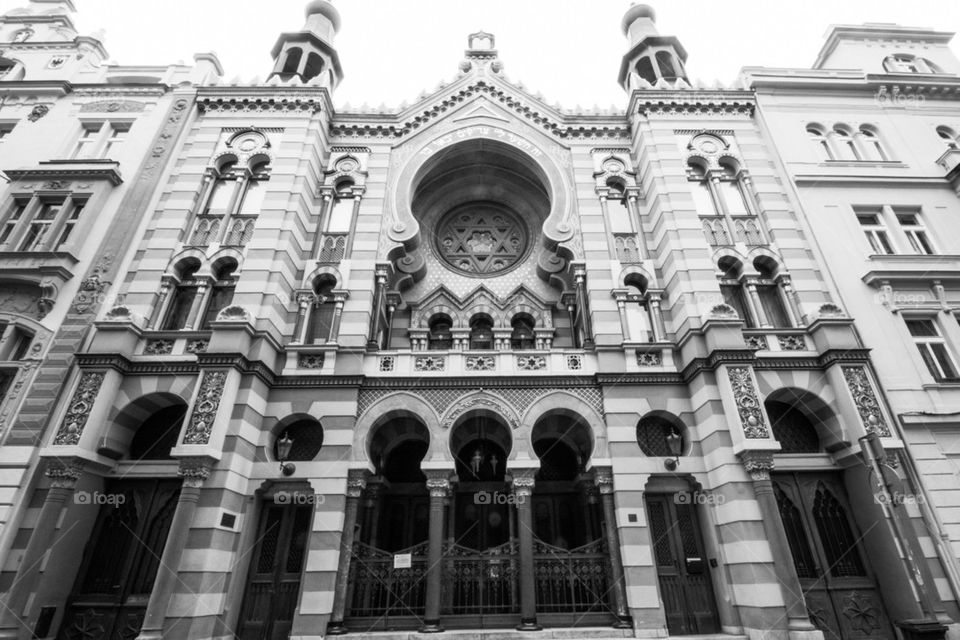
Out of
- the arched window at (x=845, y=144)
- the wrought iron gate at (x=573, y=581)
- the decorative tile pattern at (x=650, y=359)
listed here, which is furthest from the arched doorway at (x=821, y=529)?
the arched window at (x=845, y=144)

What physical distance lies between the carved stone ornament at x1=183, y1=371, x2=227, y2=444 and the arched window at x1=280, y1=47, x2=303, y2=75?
16675 millimetres

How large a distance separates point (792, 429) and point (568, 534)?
7.82 meters

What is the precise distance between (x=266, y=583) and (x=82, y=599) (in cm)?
464

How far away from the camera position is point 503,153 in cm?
2088

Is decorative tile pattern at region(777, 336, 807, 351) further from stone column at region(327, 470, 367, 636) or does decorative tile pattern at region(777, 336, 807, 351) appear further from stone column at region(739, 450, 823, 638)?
stone column at region(327, 470, 367, 636)

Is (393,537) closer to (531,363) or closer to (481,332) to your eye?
(531,363)

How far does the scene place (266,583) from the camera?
13.2 metres

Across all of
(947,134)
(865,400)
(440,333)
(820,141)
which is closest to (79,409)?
(440,333)

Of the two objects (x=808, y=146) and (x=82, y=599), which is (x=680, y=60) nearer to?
(x=808, y=146)

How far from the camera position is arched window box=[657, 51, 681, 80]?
23.0 meters

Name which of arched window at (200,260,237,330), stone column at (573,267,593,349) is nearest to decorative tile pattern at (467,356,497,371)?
stone column at (573,267,593,349)

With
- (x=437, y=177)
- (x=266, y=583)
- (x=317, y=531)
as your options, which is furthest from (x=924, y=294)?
(x=266, y=583)

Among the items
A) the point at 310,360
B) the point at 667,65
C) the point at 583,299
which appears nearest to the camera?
the point at 310,360

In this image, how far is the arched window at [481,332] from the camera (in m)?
18.9
